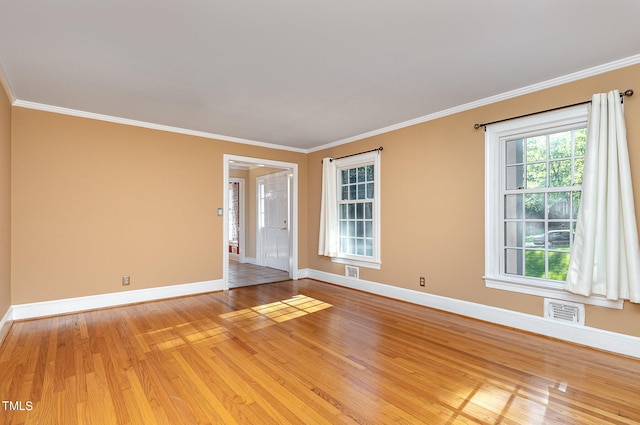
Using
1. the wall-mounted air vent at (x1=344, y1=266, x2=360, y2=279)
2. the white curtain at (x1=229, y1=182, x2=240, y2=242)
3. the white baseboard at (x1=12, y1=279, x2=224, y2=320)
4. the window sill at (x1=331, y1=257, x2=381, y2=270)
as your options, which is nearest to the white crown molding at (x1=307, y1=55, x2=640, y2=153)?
the window sill at (x1=331, y1=257, x2=381, y2=270)

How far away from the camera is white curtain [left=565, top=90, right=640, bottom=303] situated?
8.59 feet

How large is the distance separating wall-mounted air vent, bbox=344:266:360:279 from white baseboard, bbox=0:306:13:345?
4100mm

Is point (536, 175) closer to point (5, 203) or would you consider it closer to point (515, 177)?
point (515, 177)

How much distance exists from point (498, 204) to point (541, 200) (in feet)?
1.29

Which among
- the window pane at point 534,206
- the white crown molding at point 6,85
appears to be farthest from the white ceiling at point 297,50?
the window pane at point 534,206

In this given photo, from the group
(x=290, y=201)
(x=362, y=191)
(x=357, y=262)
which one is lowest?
(x=357, y=262)

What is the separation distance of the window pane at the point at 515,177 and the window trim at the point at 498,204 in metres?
0.08

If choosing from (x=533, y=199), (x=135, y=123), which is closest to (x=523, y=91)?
(x=533, y=199)

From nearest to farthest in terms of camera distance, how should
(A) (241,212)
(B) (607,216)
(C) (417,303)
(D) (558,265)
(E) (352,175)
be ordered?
(B) (607,216)
(D) (558,265)
(C) (417,303)
(E) (352,175)
(A) (241,212)

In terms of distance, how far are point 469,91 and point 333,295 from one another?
10.4 ft

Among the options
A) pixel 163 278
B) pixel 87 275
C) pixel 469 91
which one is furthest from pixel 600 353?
pixel 87 275

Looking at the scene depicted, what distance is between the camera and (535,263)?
330 centimetres

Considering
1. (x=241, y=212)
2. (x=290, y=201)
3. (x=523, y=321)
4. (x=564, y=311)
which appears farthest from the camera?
(x=241, y=212)

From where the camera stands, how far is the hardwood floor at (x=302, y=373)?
1.92m
